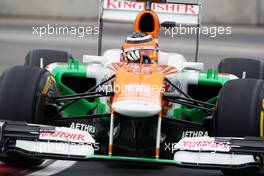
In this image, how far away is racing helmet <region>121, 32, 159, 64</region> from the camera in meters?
9.55

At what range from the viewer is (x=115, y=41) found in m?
21.0

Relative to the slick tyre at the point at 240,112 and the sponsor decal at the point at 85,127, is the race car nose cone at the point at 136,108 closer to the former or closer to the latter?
the slick tyre at the point at 240,112

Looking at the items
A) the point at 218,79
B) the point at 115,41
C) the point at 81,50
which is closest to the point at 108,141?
the point at 218,79

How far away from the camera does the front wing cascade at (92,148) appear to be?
7.87 metres

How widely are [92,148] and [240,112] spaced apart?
1.35m

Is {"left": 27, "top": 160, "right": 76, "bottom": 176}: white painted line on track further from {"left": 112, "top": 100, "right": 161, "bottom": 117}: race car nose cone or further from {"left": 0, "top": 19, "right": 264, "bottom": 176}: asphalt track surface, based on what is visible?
{"left": 0, "top": 19, "right": 264, "bottom": 176}: asphalt track surface

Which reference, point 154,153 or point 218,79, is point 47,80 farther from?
point 218,79

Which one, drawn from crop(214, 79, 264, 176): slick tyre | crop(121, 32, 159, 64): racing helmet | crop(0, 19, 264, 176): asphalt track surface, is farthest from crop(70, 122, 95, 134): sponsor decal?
crop(0, 19, 264, 176): asphalt track surface

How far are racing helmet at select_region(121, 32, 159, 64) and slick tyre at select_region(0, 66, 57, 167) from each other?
103 cm

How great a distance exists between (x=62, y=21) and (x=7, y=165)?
15468 millimetres

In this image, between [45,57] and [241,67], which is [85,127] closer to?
[45,57]

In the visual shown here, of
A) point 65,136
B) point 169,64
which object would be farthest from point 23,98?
point 169,64

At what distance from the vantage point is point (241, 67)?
11625 millimetres

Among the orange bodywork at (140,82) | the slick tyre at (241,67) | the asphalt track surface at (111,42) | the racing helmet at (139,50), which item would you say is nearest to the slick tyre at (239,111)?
the orange bodywork at (140,82)
